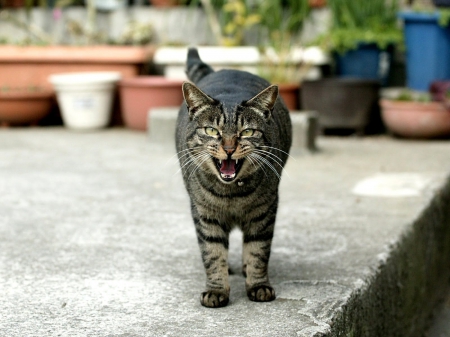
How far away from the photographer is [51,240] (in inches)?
121

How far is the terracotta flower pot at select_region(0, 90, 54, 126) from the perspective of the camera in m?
6.37

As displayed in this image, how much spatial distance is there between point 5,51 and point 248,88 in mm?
4724

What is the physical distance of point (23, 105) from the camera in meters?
6.45

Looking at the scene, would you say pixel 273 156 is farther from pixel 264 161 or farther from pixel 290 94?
pixel 290 94

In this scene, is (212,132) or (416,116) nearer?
(212,132)

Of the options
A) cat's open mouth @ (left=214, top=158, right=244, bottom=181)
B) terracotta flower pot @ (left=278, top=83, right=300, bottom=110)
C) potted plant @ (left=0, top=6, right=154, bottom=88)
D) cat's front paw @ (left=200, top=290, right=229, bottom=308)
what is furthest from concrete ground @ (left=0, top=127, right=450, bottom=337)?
potted plant @ (left=0, top=6, right=154, bottom=88)

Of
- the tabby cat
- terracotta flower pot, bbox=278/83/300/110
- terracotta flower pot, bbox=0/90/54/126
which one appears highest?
the tabby cat

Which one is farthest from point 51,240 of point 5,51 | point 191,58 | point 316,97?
point 5,51

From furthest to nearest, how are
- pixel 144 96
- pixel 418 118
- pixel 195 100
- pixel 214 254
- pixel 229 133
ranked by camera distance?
pixel 144 96 < pixel 418 118 < pixel 214 254 < pixel 195 100 < pixel 229 133

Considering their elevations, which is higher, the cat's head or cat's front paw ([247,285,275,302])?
the cat's head

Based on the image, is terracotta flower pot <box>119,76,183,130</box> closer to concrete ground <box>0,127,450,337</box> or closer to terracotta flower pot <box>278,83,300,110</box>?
terracotta flower pot <box>278,83,300,110</box>

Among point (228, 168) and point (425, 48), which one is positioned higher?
point (228, 168)

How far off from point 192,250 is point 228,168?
829mm

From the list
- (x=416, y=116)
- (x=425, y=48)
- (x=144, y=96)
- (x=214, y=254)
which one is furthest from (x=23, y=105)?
(x=214, y=254)
